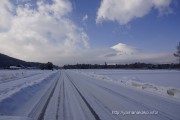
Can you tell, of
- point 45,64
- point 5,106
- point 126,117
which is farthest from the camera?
point 45,64

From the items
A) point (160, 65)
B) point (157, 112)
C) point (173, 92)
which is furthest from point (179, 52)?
point (160, 65)

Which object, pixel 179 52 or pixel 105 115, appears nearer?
pixel 105 115

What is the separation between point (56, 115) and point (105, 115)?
5.80ft

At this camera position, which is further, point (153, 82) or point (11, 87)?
point (153, 82)

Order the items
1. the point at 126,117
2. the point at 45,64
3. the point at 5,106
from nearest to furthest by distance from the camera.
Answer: the point at 126,117 < the point at 5,106 < the point at 45,64

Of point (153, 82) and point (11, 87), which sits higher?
point (153, 82)

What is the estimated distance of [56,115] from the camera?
28.5 ft

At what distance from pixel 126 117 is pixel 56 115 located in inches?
98.1

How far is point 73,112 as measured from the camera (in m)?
9.35

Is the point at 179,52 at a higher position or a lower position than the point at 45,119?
higher

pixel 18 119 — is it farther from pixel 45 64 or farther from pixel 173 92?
pixel 45 64

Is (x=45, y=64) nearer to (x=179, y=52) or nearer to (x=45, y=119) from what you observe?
(x=179, y=52)

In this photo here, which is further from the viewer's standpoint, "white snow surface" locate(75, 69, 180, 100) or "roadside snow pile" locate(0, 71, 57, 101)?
"white snow surface" locate(75, 69, 180, 100)

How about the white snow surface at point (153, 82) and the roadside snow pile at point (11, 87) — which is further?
the white snow surface at point (153, 82)
